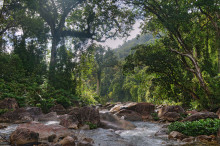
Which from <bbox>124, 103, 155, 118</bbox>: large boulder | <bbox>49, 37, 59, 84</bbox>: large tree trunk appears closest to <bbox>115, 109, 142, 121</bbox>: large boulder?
<bbox>124, 103, 155, 118</bbox>: large boulder

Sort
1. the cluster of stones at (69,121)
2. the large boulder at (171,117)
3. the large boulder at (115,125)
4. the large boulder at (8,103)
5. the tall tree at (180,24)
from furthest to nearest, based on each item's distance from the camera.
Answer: the tall tree at (180,24)
the large boulder at (171,117)
the large boulder at (8,103)
the large boulder at (115,125)
the cluster of stones at (69,121)

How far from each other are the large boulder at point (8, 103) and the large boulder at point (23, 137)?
6841mm

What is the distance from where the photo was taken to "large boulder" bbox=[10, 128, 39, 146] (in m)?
5.36

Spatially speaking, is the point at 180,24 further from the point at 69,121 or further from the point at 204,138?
the point at 69,121

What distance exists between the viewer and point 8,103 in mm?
11688

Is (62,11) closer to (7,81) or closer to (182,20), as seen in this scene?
(7,81)

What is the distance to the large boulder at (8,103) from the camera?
11430 millimetres

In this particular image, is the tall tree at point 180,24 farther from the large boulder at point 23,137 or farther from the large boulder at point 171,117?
the large boulder at point 23,137

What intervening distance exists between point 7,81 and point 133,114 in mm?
10870

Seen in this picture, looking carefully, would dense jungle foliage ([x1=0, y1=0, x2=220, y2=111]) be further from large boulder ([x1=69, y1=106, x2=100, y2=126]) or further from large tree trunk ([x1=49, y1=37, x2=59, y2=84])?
large boulder ([x1=69, y1=106, x2=100, y2=126])

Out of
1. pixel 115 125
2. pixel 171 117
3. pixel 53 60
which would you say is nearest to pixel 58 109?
pixel 115 125

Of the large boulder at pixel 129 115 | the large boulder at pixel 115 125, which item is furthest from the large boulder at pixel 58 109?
the large boulder at pixel 115 125

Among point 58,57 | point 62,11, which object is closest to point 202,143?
point 58,57

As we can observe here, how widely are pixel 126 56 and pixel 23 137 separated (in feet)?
39.3
